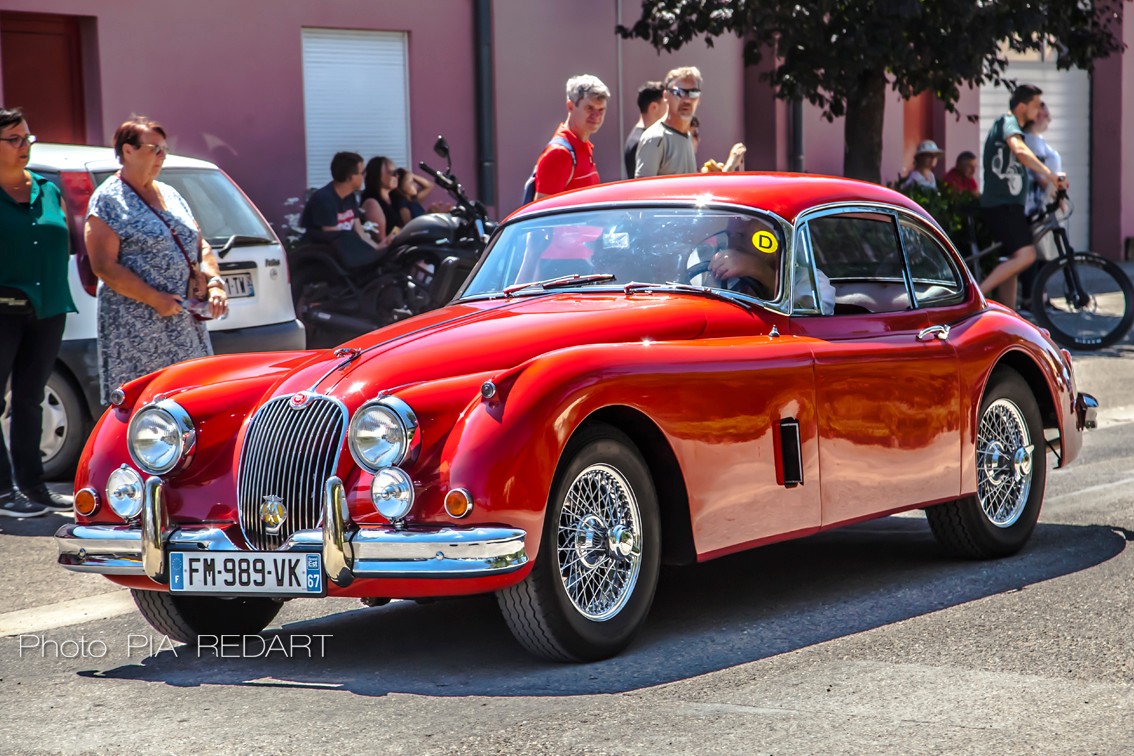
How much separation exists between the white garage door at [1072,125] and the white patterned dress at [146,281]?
18.6m

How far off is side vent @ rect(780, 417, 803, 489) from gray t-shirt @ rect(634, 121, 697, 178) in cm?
430

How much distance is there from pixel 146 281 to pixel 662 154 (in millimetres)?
3531

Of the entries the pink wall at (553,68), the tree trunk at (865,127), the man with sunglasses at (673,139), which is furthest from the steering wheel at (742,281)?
the pink wall at (553,68)

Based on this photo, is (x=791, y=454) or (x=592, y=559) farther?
(x=791, y=454)

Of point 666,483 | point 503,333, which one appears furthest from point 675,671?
point 503,333

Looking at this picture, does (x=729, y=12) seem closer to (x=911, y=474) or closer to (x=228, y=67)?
(x=228, y=67)

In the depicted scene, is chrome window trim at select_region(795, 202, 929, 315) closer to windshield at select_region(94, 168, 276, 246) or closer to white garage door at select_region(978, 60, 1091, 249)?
windshield at select_region(94, 168, 276, 246)

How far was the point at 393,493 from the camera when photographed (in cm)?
528

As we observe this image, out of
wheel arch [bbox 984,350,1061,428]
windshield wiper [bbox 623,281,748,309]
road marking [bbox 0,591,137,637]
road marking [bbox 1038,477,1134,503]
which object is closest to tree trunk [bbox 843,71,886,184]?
road marking [bbox 1038,477,1134,503]

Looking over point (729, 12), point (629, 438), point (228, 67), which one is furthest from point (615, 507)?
point (729, 12)

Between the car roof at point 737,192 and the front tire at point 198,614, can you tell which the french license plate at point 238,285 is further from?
the front tire at point 198,614

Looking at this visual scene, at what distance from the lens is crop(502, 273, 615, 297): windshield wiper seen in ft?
21.6

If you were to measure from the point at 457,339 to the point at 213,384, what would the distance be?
0.88m

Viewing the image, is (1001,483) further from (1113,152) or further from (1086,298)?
(1113,152)
